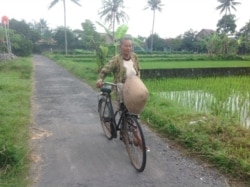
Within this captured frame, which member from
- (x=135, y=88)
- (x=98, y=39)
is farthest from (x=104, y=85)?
(x=98, y=39)

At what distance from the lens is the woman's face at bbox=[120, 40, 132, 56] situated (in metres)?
3.88

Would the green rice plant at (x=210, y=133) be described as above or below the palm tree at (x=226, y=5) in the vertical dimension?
below

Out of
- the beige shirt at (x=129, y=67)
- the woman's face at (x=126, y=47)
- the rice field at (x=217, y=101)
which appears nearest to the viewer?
the woman's face at (x=126, y=47)

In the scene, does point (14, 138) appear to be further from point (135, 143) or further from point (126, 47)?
point (126, 47)

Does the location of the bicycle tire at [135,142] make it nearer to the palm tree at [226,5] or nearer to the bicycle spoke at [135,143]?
the bicycle spoke at [135,143]

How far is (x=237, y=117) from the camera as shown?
5.82 metres

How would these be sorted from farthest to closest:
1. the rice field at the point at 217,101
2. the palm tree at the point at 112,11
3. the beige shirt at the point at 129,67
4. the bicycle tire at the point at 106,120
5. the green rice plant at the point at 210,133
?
the palm tree at the point at 112,11, the rice field at the point at 217,101, the bicycle tire at the point at 106,120, the beige shirt at the point at 129,67, the green rice plant at the point at 210,133

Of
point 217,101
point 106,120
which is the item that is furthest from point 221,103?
point 106,120

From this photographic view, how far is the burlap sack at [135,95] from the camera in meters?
3.33

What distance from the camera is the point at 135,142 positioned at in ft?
11.2

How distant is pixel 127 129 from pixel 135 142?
312 mm

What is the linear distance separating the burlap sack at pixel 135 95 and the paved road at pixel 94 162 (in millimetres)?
796

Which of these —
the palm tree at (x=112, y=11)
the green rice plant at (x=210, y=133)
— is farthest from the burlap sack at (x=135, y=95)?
the palm tree at (x=112, y=11)

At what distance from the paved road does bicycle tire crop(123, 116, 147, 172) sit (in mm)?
117
